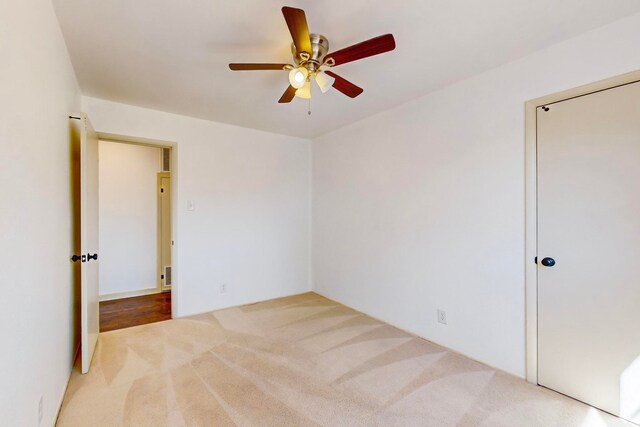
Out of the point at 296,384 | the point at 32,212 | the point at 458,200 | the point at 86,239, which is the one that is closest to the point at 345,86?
the point at 458,200

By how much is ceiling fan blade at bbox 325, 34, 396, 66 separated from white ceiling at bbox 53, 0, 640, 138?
10.4 inches

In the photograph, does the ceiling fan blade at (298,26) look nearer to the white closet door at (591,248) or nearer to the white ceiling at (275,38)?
the white ceiling at (275,38)

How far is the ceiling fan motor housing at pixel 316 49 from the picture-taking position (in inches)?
70.7

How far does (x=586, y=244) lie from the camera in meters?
1.92

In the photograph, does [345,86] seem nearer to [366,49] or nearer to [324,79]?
[324,79]

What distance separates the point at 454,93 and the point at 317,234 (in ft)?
8.72

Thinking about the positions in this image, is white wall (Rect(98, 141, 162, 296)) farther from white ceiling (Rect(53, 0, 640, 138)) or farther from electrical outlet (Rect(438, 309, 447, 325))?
electrical outlet (Rect(438, 309, 447, 325))

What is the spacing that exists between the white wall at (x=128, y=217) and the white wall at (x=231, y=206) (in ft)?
4.56

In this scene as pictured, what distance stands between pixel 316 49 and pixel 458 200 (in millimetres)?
1763

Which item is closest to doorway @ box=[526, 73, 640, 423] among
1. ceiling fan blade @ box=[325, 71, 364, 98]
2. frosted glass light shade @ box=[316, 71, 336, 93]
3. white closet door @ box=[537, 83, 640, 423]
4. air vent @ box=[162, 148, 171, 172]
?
white closet door @ box=[537, 83, 640, 423]

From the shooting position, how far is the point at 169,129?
3346 millimetres

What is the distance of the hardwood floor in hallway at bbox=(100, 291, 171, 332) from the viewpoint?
129 inches

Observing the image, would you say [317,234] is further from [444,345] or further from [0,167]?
[0,167]

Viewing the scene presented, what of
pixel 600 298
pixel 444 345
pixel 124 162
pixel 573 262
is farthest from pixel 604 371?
pixel 124 162
